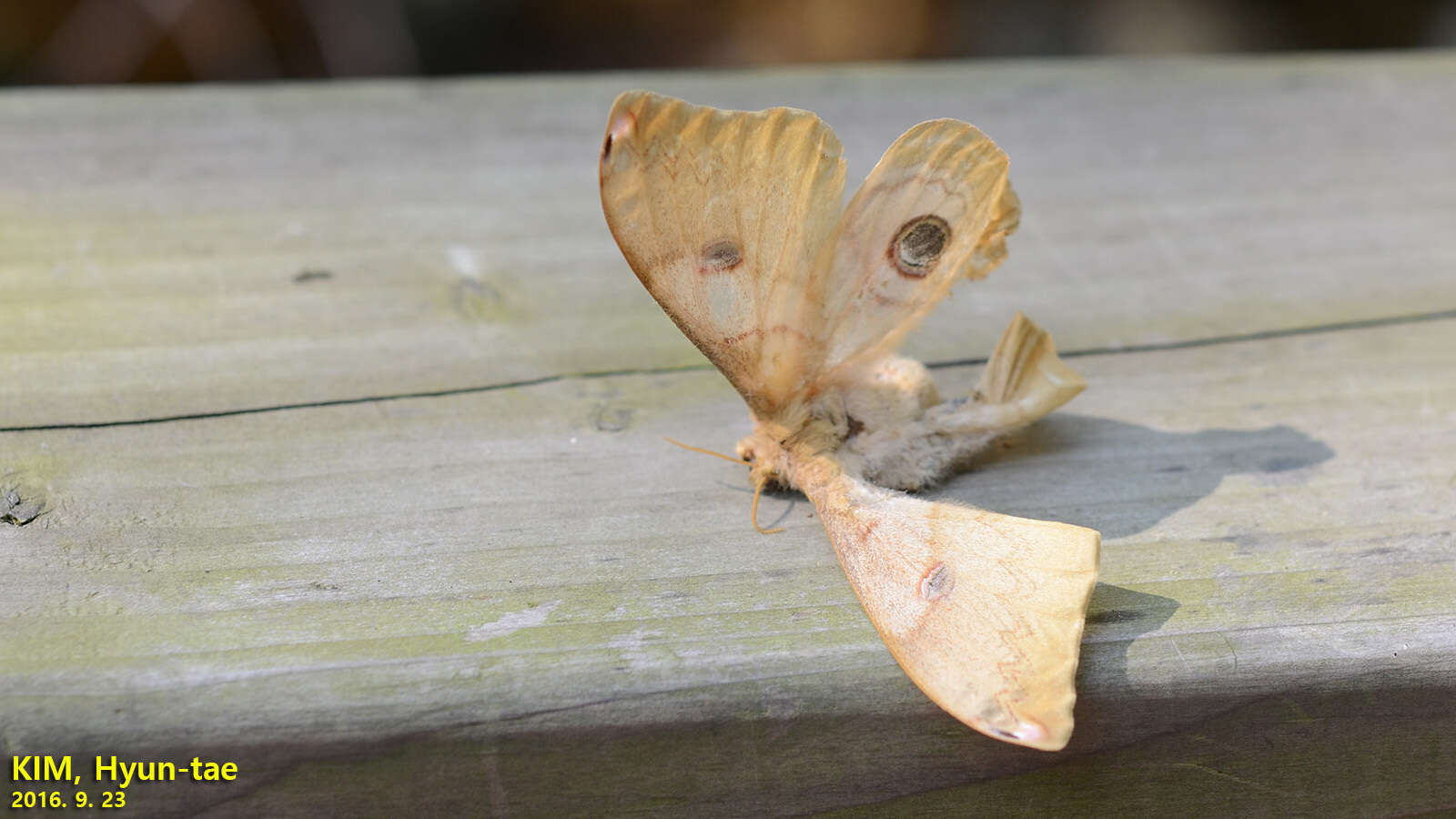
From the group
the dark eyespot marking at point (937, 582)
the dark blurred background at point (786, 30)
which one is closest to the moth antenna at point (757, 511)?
the dark eyespot marking at point (937, 582)

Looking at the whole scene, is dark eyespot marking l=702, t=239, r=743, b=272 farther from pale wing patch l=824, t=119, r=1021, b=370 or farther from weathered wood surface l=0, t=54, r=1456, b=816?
weathered wood surface l=0, t=54, r=1456, b=816

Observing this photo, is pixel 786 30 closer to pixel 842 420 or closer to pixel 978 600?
pixel 842 420

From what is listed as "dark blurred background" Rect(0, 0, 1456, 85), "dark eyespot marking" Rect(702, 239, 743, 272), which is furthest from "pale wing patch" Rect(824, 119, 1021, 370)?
"dark blurred background" Rect(0, 0, 1456, 85)

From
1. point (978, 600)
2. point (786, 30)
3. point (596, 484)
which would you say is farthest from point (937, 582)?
point (786, 30)

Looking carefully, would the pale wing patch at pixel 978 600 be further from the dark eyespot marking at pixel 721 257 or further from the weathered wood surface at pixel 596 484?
the dark eyespot marking at pixel 721 257

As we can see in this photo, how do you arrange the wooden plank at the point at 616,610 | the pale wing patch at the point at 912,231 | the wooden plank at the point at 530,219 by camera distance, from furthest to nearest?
the wooden plank at the point at 530,219 → the pale wing patch at the point at 912,231 → the wooden plank at the point at 616,610

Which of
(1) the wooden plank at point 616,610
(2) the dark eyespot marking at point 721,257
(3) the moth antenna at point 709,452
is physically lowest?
(1) the wooden plank at point 616,610

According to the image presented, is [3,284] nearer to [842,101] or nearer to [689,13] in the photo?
[842,101]
